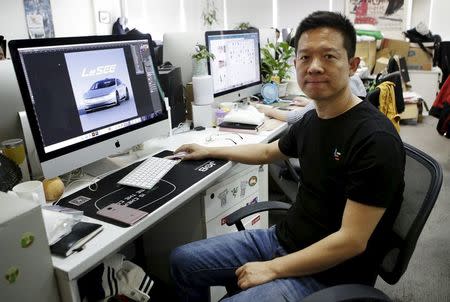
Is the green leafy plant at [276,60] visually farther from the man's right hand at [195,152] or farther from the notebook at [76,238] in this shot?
the notebook at [76,238]

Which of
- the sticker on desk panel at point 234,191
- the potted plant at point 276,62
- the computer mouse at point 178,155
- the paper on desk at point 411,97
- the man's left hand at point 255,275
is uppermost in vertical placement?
the potted plant at point 276,62

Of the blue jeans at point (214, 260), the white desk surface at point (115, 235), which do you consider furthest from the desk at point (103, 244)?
the blue jeans at point (214, 260)

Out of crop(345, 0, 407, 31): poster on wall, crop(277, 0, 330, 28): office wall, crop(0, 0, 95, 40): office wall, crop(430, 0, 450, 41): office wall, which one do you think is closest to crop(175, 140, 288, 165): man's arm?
crop(0, 0, 95, 40): office wall

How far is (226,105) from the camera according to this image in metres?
2.34

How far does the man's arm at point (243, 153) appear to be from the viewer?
1591mm

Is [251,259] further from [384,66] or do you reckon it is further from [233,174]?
[384,66]

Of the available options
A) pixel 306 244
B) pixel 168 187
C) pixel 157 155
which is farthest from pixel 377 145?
pixel 157 155

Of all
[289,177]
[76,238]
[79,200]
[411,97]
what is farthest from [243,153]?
[411,97]

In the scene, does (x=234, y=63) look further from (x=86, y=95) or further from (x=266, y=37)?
(x=86, y=95)

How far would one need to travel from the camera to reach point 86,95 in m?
1.39

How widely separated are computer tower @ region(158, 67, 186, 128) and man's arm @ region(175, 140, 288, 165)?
541 millimetres

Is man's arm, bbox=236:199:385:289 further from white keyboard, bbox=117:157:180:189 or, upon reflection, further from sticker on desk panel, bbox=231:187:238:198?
sticker on desk panel, bbox=231:187:238:198

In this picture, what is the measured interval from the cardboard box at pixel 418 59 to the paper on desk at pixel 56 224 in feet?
18.1

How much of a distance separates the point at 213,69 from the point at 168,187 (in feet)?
3.63
